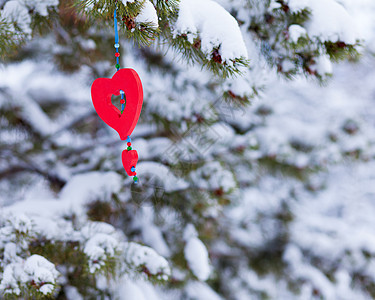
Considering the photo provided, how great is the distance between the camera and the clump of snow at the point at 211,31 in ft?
2.35

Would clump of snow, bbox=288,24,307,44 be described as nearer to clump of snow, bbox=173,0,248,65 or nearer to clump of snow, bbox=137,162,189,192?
clump of snow, bbox=173,0,248,65

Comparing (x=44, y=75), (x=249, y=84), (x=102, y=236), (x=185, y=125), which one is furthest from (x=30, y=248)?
(x=44, y=75)

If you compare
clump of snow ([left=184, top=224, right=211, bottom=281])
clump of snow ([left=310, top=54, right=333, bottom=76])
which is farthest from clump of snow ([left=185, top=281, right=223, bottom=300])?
clump of snow ([left=310, top=54, right=333, bottom=76])

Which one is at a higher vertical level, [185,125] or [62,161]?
[185,125]

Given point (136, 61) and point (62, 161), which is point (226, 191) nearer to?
point (136, 61)

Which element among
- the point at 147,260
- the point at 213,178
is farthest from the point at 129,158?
the point at 213,178

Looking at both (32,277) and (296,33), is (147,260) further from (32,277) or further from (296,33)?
(296,33)

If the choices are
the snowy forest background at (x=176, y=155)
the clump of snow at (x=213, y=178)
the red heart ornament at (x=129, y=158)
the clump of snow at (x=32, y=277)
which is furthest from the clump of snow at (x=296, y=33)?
the clump of snow at (x=32, y=277)

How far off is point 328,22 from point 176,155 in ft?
2.63

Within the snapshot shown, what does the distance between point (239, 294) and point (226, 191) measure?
1.63m

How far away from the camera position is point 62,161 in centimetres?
192

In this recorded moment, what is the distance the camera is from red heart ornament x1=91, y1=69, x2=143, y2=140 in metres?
0.75

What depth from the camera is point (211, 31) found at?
740 millimetres

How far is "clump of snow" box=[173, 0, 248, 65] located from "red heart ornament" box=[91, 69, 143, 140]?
153 mm
